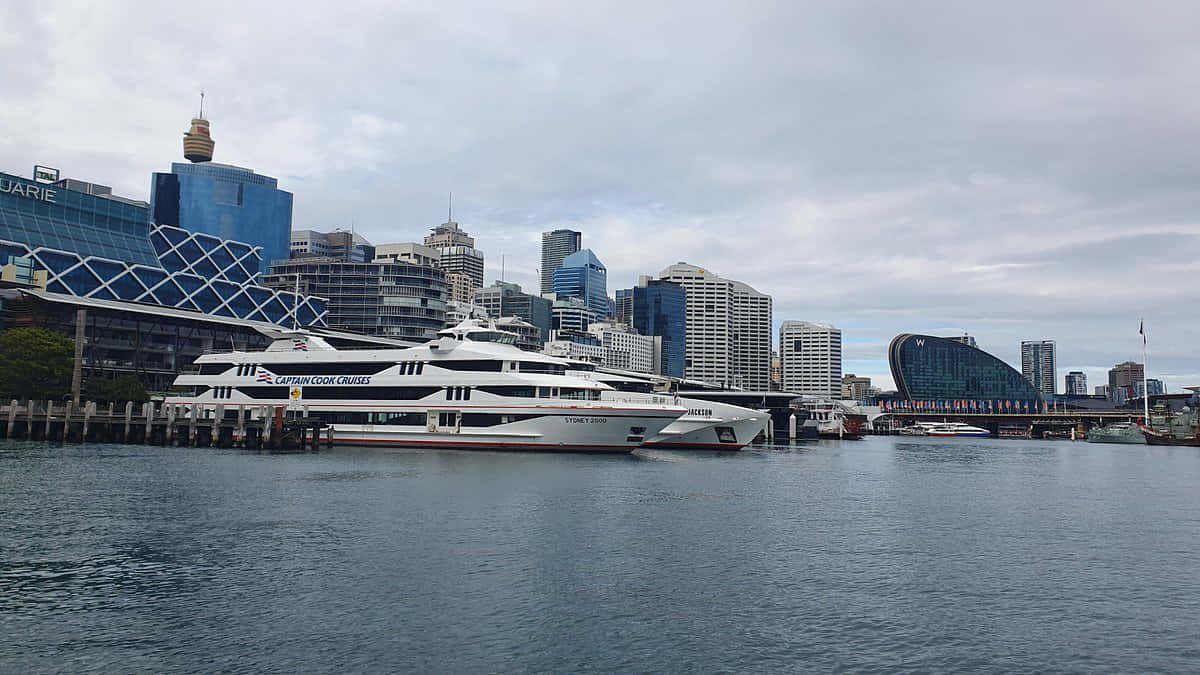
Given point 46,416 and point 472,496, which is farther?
point 46,416

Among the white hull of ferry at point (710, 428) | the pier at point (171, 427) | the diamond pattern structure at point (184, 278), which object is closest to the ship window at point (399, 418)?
the pier at point (171, 427)

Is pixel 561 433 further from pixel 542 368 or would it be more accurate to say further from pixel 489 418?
pixel 489 418

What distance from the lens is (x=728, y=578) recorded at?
23.5m

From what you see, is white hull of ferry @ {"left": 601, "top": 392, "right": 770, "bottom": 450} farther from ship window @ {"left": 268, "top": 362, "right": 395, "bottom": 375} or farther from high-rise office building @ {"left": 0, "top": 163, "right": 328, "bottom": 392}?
high-rise office building @ {"left": 0, "top": 163, "right": 328, "bottom": 392}

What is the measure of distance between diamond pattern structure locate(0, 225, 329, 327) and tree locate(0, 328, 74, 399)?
147 ft

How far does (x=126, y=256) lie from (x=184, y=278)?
45.5 feet

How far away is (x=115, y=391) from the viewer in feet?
278

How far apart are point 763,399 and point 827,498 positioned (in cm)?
7315

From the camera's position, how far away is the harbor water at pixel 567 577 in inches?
678

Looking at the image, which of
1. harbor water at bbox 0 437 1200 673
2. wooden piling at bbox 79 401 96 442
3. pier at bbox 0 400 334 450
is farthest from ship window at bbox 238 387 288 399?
harbor water at bbox 0 437 1200 673

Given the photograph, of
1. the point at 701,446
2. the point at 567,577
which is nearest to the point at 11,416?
the point at 701,446

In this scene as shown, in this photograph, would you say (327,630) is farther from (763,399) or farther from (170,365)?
(170,365)

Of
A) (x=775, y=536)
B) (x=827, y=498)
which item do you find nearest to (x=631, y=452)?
(x=827, y=498)

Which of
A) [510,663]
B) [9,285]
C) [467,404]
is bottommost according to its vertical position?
[510,663]
